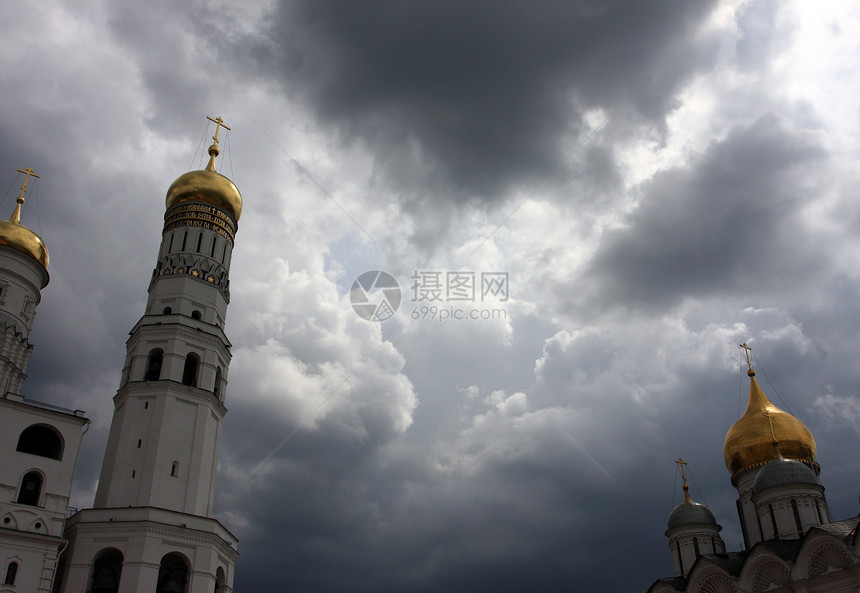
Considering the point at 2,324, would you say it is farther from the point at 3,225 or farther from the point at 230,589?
the point at 230,589

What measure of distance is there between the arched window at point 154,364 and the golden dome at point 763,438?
25.3 m

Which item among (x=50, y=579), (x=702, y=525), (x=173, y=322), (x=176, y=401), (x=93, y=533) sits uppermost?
(x=173, y=322)

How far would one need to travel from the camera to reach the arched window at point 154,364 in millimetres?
27203

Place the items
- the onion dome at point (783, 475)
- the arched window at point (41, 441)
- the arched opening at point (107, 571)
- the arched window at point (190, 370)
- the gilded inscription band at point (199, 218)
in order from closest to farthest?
the arched opening at point (107, 571) → the arched window at point (41, 441) → the arched window at point (190, 370) → the onion dome at point (783, 475) → the gilded inscription band at point (199, 218)

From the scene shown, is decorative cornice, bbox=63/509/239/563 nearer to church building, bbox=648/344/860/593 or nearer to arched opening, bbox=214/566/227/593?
arched opening, bbox=214/566/227/593

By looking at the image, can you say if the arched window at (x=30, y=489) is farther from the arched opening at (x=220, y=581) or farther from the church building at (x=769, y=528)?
the church building at (x=769, y=528)

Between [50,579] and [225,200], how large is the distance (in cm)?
1600

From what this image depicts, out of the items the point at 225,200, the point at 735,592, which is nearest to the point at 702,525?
the point at 735,592

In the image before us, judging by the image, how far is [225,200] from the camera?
31.4 meters

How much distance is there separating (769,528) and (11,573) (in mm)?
26440

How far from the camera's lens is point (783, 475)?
2908 centimetres

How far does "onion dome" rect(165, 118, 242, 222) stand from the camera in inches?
1219

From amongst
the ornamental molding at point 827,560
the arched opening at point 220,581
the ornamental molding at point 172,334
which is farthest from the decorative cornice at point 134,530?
the ornamental molding at point 827,560

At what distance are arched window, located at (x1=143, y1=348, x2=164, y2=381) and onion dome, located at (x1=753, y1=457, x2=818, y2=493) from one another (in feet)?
78.1
